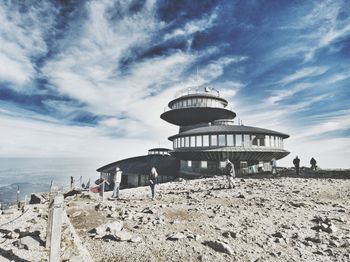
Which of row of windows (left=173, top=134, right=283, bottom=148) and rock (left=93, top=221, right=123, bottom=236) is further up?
row of windows (left=173, top=134, right=283, bottom=148)

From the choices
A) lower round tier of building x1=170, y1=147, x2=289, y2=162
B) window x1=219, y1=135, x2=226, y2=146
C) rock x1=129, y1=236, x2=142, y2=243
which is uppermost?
window x1=219, y1=135, x2=226, y2=146

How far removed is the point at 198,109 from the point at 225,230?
3447 cm

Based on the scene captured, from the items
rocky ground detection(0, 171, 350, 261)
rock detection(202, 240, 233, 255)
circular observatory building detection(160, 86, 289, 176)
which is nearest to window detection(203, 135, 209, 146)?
circular observatory building detection(160, 86, 289, 176)

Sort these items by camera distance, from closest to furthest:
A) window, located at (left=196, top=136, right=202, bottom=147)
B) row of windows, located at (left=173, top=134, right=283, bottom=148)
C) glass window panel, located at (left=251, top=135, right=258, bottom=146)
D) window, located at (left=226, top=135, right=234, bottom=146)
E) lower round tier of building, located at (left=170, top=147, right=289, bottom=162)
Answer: lower round tier of building, located at (left=170, top=147, right=289, bottom=162) < window, located at (left=226, top=135, right=234, bottom=146) < row of windows, located at (left=173, top=134, right=283, bottom=148) < glass window panel, located at (left=251, top=135, right=258, bottom=146) < window, located at (left=196, top=136, right=202, bottom=147)

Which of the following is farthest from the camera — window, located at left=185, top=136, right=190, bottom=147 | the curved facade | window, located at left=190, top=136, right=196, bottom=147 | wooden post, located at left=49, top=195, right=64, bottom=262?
the curved facade

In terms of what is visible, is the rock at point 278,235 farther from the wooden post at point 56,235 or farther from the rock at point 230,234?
the wooden post at point 56,235

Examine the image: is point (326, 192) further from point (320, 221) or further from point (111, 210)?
point (111, 210)

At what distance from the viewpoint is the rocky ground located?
6332 mm

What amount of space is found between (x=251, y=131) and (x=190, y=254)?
25100 millimetres

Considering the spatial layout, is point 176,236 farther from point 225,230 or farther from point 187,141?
point 187,141

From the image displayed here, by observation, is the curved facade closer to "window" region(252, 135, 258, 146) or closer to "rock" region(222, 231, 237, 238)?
"window" region(252, 135, 258, 146)

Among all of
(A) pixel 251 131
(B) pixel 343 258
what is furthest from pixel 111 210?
(A) pixel 251 131

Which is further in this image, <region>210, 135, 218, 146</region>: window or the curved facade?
the curved facade

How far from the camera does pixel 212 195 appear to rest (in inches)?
568
